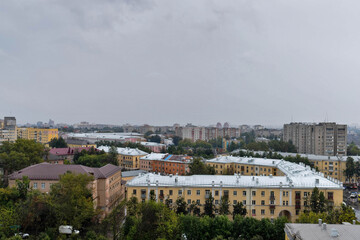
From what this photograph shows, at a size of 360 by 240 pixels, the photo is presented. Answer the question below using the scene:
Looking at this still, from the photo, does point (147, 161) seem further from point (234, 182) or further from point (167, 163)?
point (234, 182)

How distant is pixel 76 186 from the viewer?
820 inches

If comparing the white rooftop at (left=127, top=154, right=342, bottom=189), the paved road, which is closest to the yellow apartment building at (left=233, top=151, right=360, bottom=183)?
the paved road

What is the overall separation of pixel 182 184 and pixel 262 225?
8.55 m

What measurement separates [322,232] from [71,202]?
1507 centimetres

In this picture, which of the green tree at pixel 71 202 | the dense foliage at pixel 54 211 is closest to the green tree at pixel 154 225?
the green tree at pixel 71 202

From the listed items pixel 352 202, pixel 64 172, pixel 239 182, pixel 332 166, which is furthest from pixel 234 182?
pixel 332 166

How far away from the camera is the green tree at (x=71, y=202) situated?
67.2ft

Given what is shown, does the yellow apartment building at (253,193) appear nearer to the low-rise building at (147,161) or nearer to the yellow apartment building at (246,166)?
the yellow apartment building at (246,166)

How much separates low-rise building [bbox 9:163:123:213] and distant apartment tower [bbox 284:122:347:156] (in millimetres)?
50716

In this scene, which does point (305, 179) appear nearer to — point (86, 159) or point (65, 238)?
point (65, 238)

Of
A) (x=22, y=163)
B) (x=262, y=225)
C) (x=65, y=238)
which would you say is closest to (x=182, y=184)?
(x=262, y=225)

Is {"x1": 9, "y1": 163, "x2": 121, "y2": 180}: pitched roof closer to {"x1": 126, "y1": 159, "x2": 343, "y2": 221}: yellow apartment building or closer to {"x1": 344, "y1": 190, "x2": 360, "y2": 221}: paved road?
{"x1": 126, "y1": 159, "x2": 343, "y2": 221}: yellow apartment building

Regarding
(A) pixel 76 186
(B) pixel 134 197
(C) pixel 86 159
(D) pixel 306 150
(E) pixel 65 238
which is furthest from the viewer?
(D) pixel 306 150

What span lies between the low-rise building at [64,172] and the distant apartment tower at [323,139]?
50.7 m
